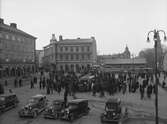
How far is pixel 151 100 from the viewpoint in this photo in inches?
910

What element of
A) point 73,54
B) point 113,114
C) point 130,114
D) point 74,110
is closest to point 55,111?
point 74,110

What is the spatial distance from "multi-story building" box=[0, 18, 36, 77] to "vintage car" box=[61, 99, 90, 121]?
32241 millimetres

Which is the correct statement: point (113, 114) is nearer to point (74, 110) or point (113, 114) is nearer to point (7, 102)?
point (74, 110)

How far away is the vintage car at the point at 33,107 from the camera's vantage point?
1669cm

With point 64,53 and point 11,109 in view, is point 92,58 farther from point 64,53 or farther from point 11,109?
point 11,109

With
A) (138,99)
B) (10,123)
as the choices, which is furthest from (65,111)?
(138,99)

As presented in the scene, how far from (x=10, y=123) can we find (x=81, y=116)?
6155 mm

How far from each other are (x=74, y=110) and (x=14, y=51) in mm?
40115

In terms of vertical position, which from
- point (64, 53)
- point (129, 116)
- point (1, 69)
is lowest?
point (129, 116)

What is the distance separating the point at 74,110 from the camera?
53.5 ft

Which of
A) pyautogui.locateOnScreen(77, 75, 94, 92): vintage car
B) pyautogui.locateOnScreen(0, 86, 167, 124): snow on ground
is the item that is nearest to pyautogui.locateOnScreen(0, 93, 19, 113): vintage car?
pyautogui.locateOnScreen(0, 86, 167, 124): snow on ground

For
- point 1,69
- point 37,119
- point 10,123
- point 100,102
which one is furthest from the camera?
point 1,69

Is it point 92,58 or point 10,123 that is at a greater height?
point 92,58

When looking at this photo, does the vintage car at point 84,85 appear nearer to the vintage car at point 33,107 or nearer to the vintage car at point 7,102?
the vintage car at point 33,107
